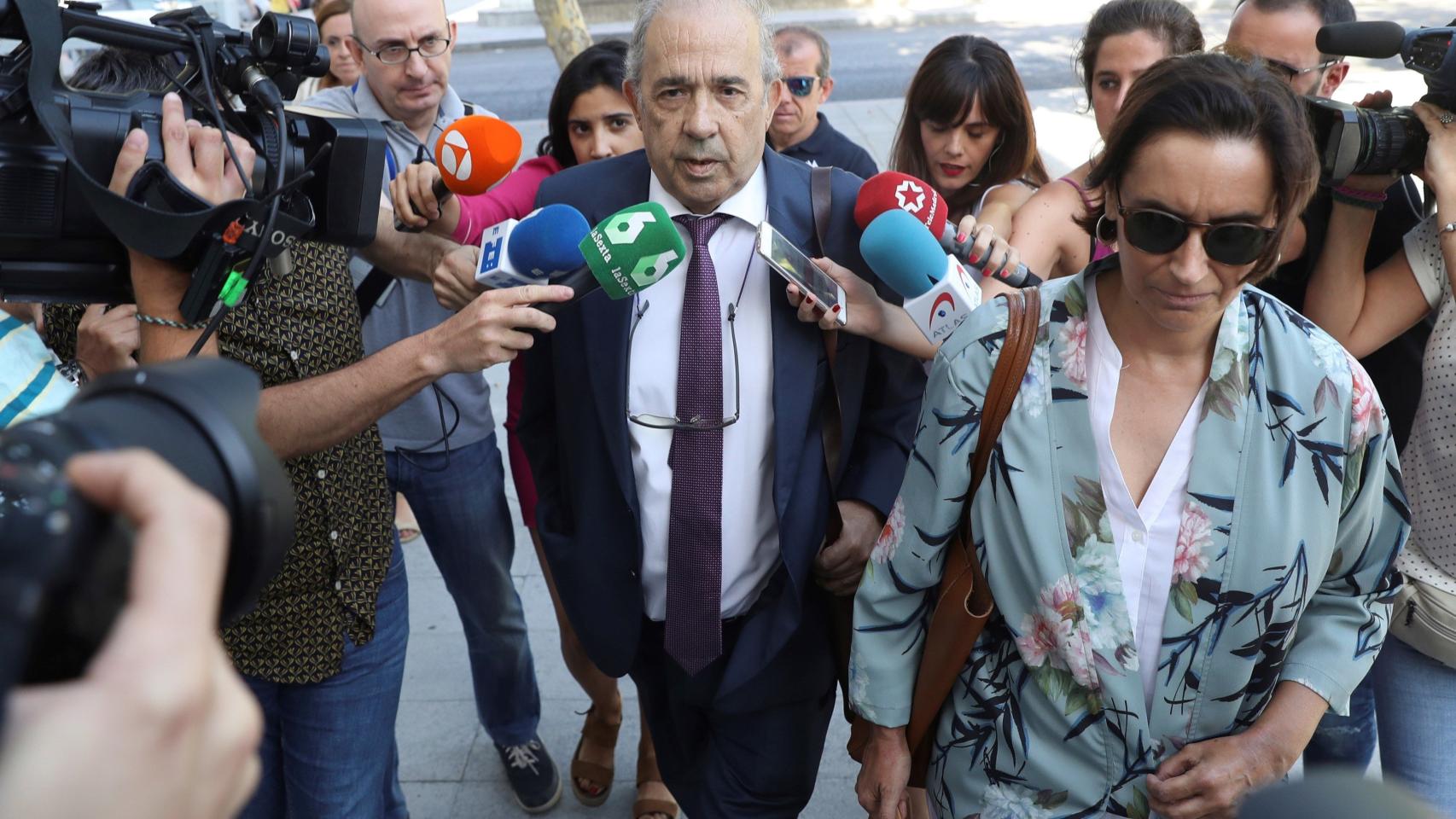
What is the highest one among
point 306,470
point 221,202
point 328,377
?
point 221,202

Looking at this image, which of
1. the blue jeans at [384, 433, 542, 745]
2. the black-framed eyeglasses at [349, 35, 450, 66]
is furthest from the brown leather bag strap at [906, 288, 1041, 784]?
the black-framed eyeglasses at [349, 35, 450, 66]

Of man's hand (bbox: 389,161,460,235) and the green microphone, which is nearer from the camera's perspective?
the green microphone

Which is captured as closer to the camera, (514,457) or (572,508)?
(572,508)

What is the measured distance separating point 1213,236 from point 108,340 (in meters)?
1.76

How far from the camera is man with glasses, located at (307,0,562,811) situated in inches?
130

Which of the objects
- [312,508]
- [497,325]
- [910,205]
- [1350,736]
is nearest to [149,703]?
[497,325]

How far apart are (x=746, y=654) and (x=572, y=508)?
1.55 feet

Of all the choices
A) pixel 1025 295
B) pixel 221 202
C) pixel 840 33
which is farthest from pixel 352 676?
pixel 840 33

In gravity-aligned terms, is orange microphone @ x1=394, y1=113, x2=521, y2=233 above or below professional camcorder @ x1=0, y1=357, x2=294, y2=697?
below

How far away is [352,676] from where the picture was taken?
2512 millimetres

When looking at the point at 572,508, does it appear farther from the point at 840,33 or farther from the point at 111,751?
the point at 840,33

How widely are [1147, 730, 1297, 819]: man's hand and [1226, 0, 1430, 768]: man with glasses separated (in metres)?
0.96

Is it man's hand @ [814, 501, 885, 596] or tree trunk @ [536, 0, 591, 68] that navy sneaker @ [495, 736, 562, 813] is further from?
tree trunk @ [536, 0, 591, 68]

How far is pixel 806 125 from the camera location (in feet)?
14.4
